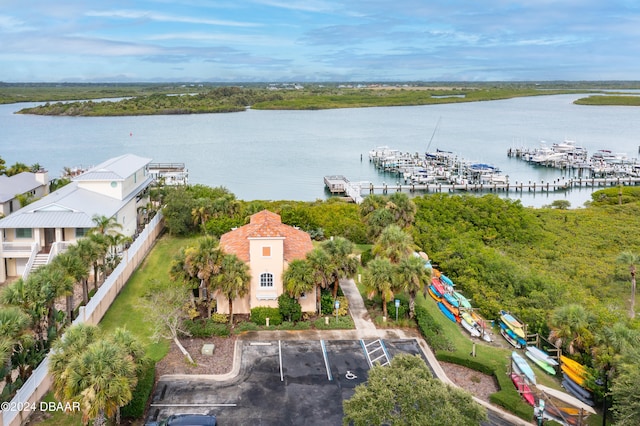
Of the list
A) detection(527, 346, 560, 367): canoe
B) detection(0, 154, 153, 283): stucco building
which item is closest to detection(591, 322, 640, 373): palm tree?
detection(527, 346, 560, 367): canoe

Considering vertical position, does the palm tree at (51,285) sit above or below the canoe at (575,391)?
above

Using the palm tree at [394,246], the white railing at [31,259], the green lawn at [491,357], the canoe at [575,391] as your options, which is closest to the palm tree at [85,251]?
the white railing at [31,259]

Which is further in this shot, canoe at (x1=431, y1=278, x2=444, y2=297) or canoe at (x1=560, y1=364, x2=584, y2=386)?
canoe at (x1=431, y1=278, x2=444, y2=297)

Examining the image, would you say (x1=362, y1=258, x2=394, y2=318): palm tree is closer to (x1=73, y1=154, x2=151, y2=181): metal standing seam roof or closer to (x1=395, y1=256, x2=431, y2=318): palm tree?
(x1=395, y1=256, x2=431, y2=318): palm tree

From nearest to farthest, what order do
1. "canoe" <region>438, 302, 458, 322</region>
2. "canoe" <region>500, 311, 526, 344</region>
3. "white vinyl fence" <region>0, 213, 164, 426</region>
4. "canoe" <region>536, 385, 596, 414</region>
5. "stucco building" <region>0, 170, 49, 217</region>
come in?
1. "white vinyl fence" <region>0, 213, 164, 426</region>
2. "canoe" <region>536, 385, 596, 414</region>
3. "canoe" <region>500, 311, 526, 344</region>
4. "canoe" <region>438, 302, 458, 322</region>
5. "stucco building" <region>0, 170, 49, 217</region>

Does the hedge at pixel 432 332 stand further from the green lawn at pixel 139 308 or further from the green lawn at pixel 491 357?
the green lawn at pixel 139 308

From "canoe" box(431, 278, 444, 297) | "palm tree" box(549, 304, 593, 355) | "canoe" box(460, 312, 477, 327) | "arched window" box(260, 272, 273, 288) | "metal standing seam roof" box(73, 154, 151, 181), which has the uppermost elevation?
"metal standing seam roof" box(73, 154, 151, 181)

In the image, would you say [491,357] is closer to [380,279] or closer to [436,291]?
[380,279]
